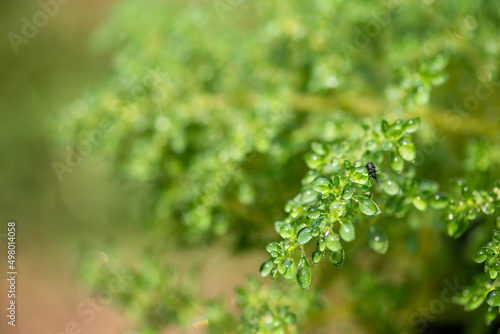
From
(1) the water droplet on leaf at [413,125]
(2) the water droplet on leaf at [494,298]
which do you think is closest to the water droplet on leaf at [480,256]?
(2) the water droplet on leaf at [494,298]

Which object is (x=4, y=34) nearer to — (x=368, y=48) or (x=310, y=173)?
(x=368, y=48)

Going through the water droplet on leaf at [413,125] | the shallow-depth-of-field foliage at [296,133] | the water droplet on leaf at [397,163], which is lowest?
the water droplet on leaf at [397,163]

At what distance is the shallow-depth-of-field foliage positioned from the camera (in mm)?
747

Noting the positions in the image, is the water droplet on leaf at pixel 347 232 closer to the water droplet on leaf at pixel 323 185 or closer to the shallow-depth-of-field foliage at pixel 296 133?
the water droplet on leaf at pixel 323 185

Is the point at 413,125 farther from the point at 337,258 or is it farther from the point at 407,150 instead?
the point at 337,258

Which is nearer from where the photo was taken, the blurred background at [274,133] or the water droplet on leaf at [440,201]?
the water droplet on leaf at [440,201]

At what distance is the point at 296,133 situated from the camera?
2.66 ft

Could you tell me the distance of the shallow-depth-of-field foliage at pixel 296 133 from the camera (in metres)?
0.75

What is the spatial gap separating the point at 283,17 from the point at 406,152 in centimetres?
38

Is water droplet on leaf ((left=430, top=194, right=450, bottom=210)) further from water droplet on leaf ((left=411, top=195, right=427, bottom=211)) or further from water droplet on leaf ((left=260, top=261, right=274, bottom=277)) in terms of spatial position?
water droplet on leaf ((left=260, top=261, right=274, bottom=277))

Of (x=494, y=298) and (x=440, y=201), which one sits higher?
(x=440, y=201)

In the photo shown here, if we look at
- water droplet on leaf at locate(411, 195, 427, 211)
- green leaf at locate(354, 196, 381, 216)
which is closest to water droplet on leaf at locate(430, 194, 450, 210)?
water droplet on leaf at locate(411, 195, 427, 211)

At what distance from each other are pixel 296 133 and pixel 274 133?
66 millimetres

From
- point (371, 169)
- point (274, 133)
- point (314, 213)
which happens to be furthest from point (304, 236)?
point (274, 133)
